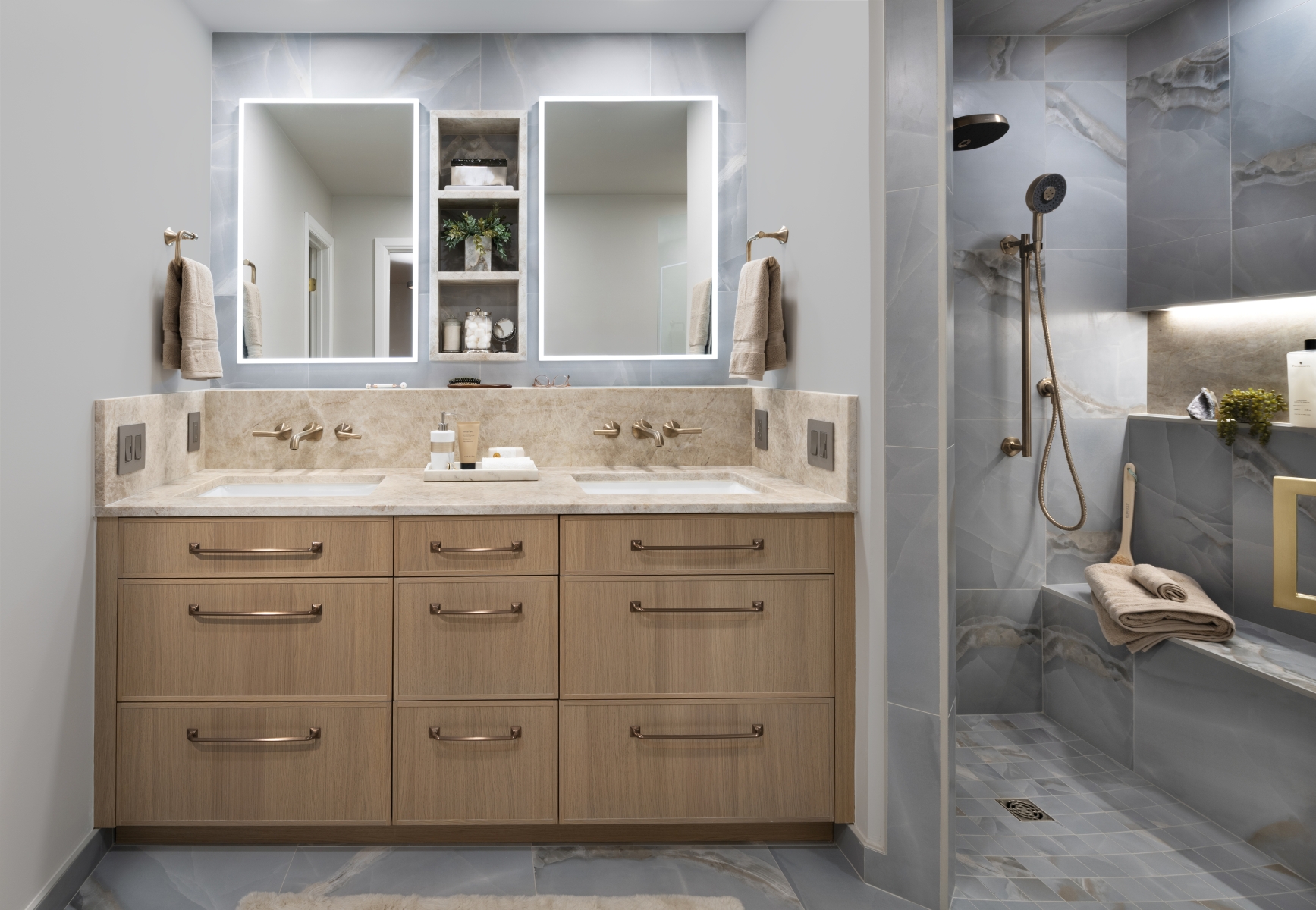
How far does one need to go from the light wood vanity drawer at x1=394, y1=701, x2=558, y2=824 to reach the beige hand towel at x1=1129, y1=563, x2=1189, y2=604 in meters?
1.76

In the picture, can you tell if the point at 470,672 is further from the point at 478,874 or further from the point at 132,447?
the point at 132,447

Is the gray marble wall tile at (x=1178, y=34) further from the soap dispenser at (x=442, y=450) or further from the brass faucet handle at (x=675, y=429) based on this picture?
the soap dispenser at (x=442, y=450)

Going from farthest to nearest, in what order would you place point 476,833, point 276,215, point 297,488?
point 276,215 < point 297,488 < point 476,833

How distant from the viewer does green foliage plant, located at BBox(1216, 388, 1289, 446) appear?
2.21 m

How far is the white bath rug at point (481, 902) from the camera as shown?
5.54 feet

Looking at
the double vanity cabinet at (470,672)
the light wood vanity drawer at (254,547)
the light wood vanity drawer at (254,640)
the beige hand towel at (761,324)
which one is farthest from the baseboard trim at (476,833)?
the beige hand towel at (761,324)

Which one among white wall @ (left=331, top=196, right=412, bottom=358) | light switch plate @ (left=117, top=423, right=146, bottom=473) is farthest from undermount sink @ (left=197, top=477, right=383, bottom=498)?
white wall @ (left=331, top=196, right=412, bottom=358)

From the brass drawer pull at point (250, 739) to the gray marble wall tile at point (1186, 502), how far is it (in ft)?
8.57

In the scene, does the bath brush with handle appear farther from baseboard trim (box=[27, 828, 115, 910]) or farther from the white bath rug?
baseboard trim (box=[27, 828, 115, 910])

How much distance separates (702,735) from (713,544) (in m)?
0.47

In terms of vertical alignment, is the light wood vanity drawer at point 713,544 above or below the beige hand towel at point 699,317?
below

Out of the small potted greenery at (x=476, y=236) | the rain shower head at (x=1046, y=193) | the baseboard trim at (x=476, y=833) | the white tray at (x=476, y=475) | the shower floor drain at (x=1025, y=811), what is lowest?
the shower floor drain at (x=1025, y=811)

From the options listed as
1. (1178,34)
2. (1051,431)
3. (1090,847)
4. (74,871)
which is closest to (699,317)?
(1051,431)

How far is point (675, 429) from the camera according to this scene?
257cm
